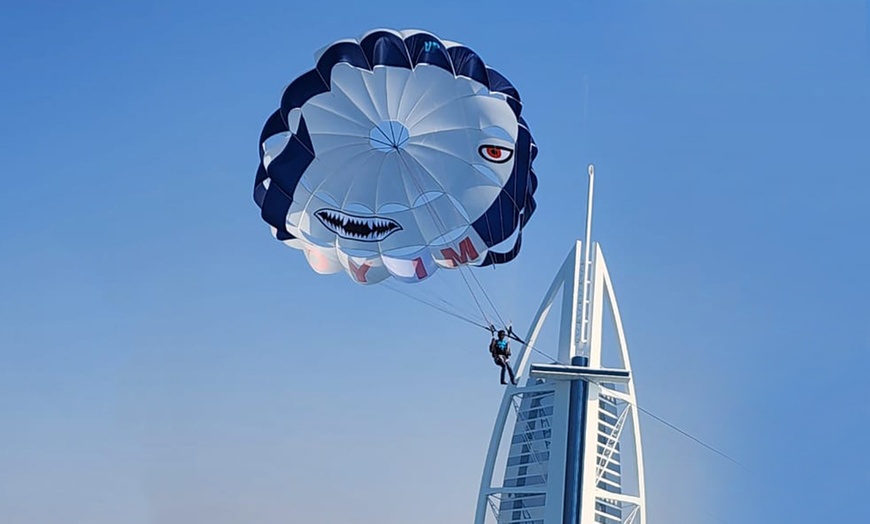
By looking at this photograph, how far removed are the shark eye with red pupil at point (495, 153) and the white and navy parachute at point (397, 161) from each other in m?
0.02

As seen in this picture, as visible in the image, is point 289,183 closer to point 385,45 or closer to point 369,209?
point 369,209

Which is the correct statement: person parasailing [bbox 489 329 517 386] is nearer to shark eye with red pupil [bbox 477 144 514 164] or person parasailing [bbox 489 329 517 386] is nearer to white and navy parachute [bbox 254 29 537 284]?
white and navy parachute [bbox 254 29 537 284]

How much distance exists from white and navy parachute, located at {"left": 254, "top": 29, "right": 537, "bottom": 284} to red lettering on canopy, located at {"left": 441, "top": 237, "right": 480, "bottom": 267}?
2 cm

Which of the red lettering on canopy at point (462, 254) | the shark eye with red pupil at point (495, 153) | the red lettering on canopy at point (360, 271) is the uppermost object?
the shark eye with red pupil at point (495, 153)

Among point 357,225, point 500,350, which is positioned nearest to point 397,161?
point 357,225

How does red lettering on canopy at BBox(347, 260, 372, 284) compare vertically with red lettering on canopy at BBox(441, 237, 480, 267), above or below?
below

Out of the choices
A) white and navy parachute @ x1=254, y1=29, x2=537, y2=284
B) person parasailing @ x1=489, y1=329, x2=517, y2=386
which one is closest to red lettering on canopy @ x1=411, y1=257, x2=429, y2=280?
white and navy parachute @ x1=254, y1=29, x2=537, y2=284

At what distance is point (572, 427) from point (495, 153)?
56.6 ft

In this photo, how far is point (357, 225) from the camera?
2403 centimetres

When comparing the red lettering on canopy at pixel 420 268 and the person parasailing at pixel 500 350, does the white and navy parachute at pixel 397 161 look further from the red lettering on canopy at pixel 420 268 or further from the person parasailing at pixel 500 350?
the person parasailing at pixel 500 350

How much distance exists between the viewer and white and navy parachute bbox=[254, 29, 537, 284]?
2194cm

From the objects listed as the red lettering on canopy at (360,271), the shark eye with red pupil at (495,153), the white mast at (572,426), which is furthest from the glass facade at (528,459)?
the shark eye with red pupil at (495,153)

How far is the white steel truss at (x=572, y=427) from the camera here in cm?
3741

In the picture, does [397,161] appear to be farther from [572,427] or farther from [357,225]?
[572,427]
